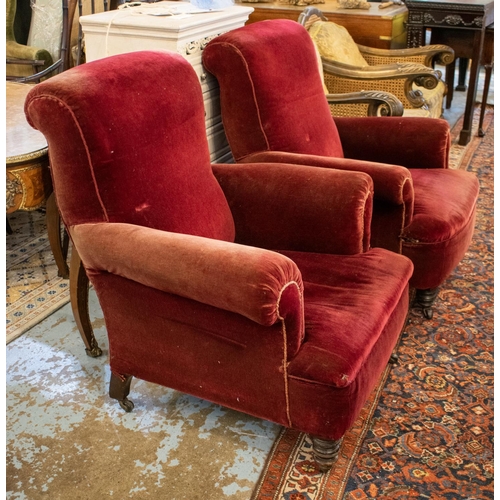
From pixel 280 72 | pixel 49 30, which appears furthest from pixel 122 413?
pixel 49 30

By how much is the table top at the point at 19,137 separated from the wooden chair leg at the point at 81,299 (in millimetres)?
348

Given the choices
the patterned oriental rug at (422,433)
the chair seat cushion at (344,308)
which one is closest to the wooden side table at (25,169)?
the chair seat cushion at (344,308)

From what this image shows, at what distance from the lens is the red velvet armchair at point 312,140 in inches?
90.3

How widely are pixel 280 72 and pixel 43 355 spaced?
1.34 metres

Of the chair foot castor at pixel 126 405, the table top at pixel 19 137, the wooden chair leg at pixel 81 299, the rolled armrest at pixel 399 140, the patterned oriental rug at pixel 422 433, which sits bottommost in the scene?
the patterned oriental rug at pixel 422 433

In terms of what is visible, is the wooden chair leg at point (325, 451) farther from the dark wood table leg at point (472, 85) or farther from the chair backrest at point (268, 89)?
the dark wood table leg at point (472, 85)

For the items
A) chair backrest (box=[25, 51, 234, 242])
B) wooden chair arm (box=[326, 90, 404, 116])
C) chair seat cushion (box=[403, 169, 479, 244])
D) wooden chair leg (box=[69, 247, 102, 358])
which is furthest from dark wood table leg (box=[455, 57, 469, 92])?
wooden chair leg (box=[69, 247, 102, 358])

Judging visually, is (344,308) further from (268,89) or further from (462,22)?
(462,22)

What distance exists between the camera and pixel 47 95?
1.66 m

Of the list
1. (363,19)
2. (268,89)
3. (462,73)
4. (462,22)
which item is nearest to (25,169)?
(268,89)

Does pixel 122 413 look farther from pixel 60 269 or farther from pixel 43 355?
pixel 60 269

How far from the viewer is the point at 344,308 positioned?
1.75m

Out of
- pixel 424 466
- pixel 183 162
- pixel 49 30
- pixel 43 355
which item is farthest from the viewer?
pixel 49 30

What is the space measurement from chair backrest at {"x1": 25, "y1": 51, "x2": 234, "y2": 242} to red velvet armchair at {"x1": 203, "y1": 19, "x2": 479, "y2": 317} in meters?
0.37
